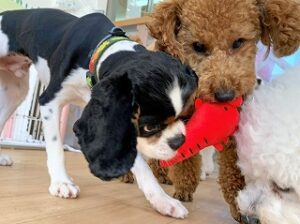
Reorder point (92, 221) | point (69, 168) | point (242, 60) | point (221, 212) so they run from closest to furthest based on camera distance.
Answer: point (92, 221), point (242, 60), point (221, 212), point (69, 168)

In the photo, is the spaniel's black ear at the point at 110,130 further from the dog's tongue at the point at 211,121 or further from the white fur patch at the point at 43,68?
the white fur patch at the point at 43,68

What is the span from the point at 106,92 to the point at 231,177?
48 centimetres

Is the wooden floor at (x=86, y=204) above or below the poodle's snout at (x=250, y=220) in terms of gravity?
below

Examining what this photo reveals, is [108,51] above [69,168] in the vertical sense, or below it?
above

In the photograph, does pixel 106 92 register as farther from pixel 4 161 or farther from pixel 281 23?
pixel 4 161

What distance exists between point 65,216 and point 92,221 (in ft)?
0.22

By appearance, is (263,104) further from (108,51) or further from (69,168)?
(69,168)

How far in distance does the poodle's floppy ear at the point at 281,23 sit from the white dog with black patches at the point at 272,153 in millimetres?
163

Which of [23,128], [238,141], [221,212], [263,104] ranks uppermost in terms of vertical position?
[263,104]

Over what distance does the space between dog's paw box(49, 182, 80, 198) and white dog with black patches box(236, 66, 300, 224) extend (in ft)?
1.58

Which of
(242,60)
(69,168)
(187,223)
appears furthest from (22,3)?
(187,223)

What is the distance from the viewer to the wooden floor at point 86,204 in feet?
3.11

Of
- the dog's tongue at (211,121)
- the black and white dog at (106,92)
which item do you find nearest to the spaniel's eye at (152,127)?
the black and white dog at (106,92)

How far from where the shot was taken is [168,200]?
43.6 inches
